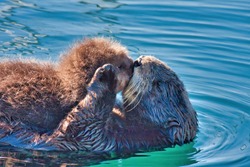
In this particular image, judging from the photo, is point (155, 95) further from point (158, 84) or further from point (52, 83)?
point (52, 83)

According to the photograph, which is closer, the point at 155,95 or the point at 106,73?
the point at 106,73

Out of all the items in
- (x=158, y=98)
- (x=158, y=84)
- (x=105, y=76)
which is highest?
(x=105, y=76)

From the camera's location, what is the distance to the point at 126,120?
23.6 feet

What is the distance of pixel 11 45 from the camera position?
966 cm

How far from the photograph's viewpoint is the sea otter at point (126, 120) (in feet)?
22.0

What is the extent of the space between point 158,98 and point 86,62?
3.12 feet

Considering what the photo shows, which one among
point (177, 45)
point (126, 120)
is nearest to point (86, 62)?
point (126, 120)

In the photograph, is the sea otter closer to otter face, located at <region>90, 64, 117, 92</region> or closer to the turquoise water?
otter face, located at <region>90, 64, 117, 92</region>

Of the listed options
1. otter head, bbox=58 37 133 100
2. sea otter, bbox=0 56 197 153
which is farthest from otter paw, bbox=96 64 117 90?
otter head, bbox=58 37 133 100

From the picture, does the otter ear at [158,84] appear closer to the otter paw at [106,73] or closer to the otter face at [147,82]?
the otter face at [147,82]

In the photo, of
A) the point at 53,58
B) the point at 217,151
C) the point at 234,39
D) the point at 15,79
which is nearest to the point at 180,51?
the point at 234,39

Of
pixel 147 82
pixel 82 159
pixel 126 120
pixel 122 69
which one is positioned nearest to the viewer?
pixel 82 159

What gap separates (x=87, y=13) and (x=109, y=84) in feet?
14.6

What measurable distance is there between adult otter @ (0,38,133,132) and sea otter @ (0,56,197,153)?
0.10 metres
